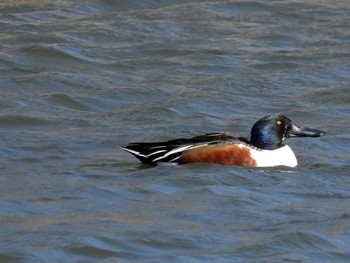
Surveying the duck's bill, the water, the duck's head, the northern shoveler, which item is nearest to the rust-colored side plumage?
the northern shoveler

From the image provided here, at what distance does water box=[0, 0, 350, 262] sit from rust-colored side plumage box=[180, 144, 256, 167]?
12 cm

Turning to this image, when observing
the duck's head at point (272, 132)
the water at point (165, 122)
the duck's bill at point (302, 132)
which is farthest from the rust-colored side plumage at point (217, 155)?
the duck's bill at point (302, 132)

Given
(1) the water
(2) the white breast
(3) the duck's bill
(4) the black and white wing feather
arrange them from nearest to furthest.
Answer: (1) the water < (4) the black and white wing feather < (2) the white breast < (3) the duck's bill

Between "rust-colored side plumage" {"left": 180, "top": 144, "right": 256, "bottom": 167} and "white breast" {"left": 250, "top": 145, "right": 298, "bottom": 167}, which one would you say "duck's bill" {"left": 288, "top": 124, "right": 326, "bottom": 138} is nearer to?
"white breast" {"left": 250, "top": 145, "right": 298, "bottom": 167}

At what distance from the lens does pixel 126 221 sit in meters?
9.34

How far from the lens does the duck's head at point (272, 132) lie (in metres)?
11.5

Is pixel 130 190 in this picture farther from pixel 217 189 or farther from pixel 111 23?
pixel 111 23

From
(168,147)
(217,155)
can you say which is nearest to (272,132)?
(217,155)

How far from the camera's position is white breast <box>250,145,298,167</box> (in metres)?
11.4

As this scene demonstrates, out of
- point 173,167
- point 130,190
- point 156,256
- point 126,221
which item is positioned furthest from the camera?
point 173,167

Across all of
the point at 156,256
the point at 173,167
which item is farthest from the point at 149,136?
the point at 156,256

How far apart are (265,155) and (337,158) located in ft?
2.24

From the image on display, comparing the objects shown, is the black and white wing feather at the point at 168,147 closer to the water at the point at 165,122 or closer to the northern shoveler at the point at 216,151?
the northern shoveler at the point at 216,151

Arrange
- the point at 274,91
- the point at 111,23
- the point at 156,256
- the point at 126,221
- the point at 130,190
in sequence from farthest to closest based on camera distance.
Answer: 1. the point at 111,23
2. the point at 274,91
3. the point at 130,190
4. the point at 126,221
5. the point at 156,256
